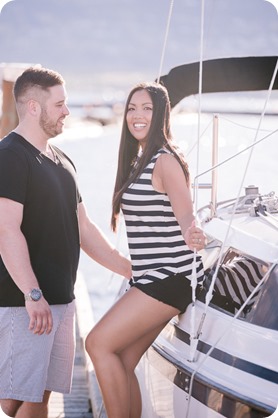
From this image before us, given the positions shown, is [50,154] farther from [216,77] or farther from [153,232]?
[216,77]

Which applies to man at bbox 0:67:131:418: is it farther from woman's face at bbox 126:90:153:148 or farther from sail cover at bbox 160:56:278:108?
sail cover at bbox 160:56:278:108

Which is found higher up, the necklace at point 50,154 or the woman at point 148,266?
the necklace at point 50,154

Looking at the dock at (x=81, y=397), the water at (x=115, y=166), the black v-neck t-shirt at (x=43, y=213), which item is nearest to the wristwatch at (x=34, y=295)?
the black v-neck t-shirt at (x=43, y=213)

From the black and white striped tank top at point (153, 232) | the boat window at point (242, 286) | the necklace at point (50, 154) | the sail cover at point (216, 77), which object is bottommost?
the boat window at point (242, 286)

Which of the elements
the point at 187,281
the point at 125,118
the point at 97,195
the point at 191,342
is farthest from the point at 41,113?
the point at 97,195

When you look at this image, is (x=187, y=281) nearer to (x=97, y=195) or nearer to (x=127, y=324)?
(x=127, y=324)

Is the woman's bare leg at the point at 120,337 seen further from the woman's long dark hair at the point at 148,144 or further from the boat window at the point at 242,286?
the woman's long dark hair at the point at 148,144

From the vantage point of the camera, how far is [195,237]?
265 cm

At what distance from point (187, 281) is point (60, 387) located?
2.45ft

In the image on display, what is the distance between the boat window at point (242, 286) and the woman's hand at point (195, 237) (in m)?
0.29

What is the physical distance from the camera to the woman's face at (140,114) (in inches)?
117

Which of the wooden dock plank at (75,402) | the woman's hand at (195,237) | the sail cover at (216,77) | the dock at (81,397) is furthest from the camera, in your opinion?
the wooden dock plank at (75,402)

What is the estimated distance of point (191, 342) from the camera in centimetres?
279

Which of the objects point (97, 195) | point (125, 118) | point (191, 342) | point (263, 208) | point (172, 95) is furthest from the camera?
point (97, 195)
